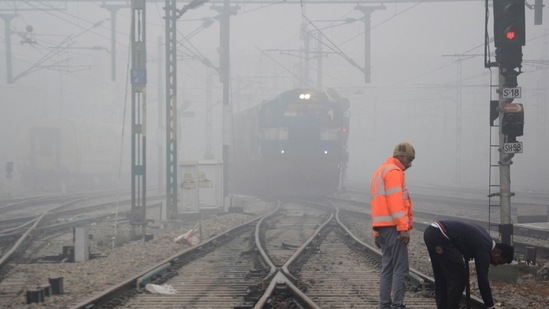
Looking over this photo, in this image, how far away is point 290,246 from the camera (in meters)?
13.2

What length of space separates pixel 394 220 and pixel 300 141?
70.4 feet

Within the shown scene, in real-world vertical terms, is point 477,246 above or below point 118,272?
above

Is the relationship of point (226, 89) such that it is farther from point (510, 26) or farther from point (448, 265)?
point (448, 265)

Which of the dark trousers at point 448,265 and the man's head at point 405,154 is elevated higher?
the man's head at point 405,154

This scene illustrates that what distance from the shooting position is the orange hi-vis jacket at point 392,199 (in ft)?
21.3

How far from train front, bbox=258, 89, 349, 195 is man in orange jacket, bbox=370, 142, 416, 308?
2100 cm

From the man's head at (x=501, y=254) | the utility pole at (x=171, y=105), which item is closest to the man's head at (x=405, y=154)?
the man's head at (x=501, y=254)

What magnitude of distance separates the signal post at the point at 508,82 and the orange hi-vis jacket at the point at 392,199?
14.2ft

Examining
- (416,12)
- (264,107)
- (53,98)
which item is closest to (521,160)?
(264,107)

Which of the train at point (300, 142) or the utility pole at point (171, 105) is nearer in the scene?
the utility pole at point (171, 105)

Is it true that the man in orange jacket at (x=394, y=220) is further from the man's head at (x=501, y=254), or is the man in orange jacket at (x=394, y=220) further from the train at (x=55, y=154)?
the train at (x=55, y=154)

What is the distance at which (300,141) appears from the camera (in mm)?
27969

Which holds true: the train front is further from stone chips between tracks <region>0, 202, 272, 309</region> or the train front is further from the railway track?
the railway track

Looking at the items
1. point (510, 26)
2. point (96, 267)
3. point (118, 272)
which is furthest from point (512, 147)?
point (96, 267)
